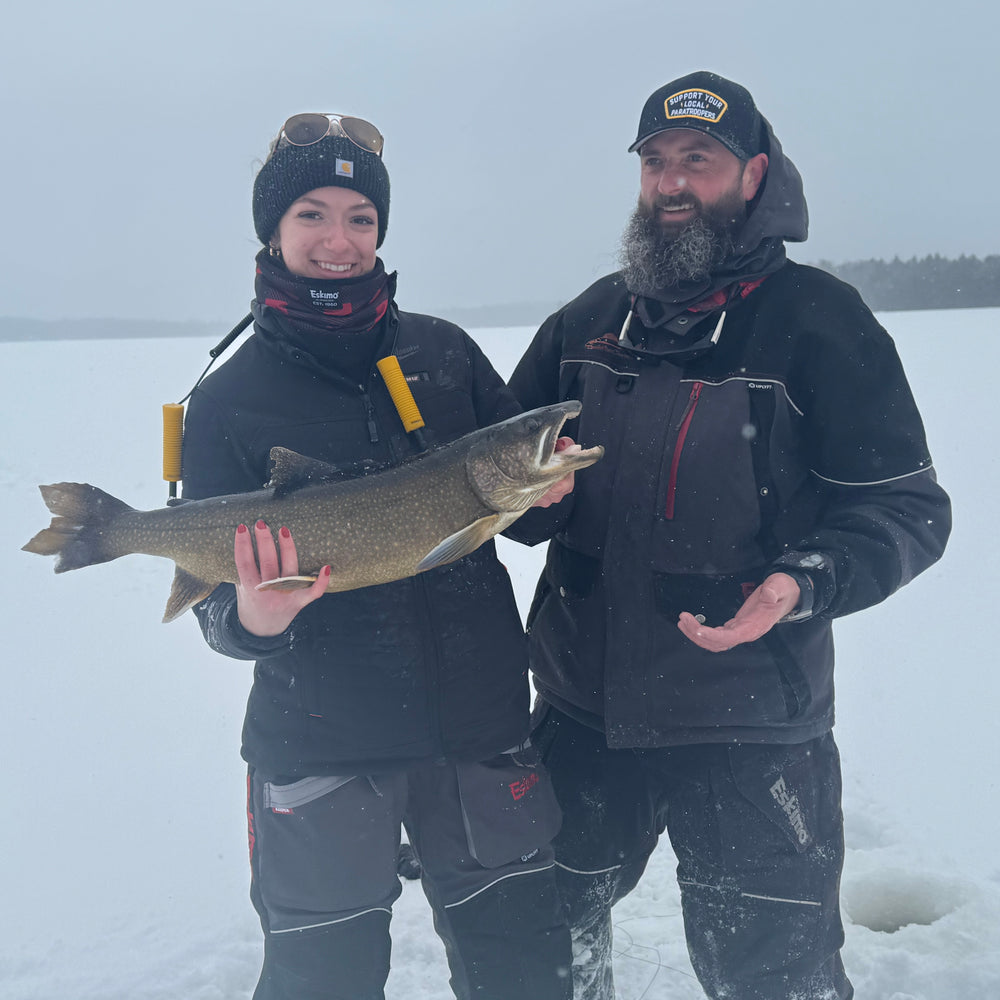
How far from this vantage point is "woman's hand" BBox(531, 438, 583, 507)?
2586 mm

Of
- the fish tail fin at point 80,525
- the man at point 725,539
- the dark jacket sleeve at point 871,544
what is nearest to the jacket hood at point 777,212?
the man at point 725,539

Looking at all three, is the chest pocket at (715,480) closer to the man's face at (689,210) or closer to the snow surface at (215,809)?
the man's face at (689,210)

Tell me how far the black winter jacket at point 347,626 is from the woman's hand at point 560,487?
36 centimetres

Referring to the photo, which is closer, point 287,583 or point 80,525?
point 287,583

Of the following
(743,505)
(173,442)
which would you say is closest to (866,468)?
(743,505)

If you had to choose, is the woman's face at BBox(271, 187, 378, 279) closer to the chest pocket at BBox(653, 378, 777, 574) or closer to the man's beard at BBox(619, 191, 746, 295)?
the man's beard at BBox(619, 191, 746, 295)

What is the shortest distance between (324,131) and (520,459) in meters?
1.42

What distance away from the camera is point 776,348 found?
9.08 feet

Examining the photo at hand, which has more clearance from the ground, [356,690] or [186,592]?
[186,592]

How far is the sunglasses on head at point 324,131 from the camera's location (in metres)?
2.77

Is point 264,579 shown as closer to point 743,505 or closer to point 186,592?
point 186,592

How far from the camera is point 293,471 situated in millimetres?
2479

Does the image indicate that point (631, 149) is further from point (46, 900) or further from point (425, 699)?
point (46, 900)

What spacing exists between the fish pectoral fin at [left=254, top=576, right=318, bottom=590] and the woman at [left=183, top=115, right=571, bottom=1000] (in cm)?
15
